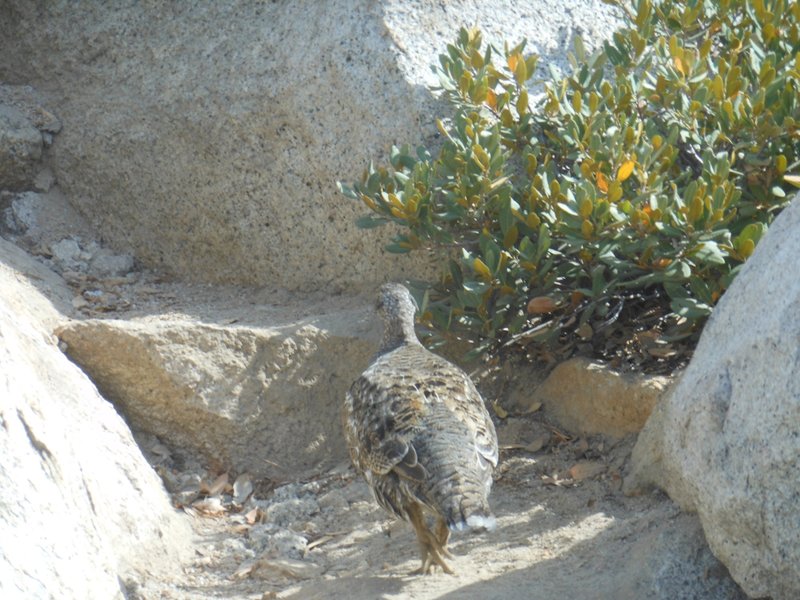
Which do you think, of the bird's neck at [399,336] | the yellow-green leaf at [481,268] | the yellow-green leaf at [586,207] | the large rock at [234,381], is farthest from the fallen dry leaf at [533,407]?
the yellow-green leaf at [586,207]

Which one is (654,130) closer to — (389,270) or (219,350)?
(389,270)

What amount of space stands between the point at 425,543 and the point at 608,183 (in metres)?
2.00

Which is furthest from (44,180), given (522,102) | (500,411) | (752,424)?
(752,424)

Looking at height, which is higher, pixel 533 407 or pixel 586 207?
pixel 586 207

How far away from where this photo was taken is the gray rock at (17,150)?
7895 mm

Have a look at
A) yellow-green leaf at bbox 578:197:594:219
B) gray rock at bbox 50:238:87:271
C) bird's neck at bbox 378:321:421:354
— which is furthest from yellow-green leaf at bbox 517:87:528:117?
gray rock at bbox 50:238:87:271

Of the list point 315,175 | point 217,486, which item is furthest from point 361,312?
point 217,486

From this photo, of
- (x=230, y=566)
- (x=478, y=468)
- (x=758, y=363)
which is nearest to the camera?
(x=758, y=363)

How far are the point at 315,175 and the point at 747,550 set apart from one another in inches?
157

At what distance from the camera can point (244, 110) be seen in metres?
7.59

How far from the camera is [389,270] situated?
728cm

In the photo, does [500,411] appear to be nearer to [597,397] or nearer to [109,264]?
[597,397]

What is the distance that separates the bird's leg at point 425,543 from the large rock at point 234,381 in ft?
4.52

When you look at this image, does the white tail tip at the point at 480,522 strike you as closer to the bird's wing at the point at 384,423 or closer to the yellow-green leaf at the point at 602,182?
the bird's wing at the point at 384,423
